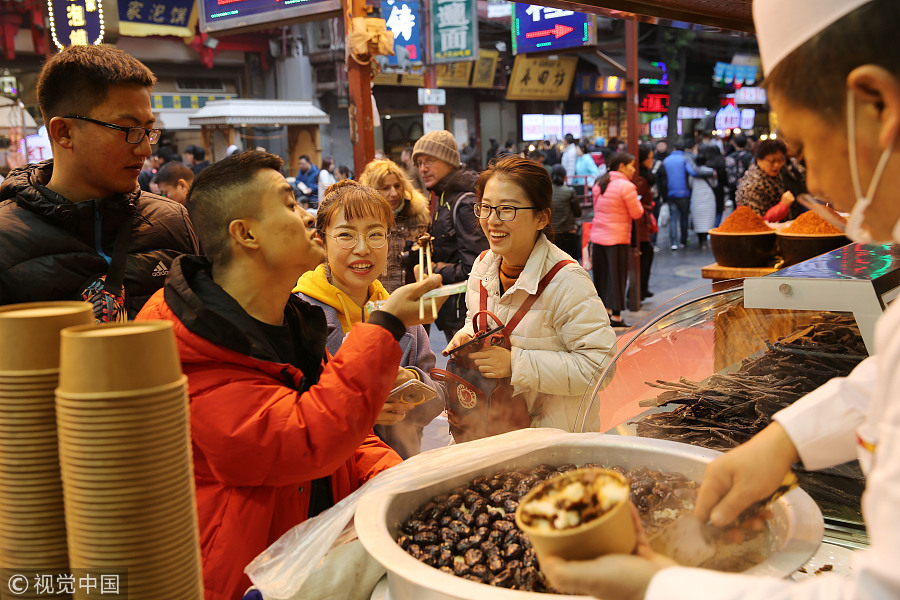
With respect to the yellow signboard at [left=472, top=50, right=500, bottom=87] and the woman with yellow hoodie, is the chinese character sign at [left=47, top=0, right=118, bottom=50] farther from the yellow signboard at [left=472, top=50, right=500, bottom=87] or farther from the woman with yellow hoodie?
the yellow signboard at [left=472, top=50, right=500, bottom=87]

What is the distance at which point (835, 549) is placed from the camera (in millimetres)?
1669

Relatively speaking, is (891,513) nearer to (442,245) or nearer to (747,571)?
(747,571)

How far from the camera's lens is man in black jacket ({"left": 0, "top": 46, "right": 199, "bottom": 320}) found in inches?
82.3

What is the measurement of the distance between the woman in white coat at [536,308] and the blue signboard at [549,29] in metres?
7.75

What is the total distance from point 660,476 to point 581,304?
114 cm

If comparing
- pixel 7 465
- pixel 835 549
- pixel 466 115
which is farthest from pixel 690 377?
pixel 466 115

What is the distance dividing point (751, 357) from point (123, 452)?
2.25 meters

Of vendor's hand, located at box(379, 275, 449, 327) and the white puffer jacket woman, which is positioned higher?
vendor's hand, located at box(379, 275, 449, 327)

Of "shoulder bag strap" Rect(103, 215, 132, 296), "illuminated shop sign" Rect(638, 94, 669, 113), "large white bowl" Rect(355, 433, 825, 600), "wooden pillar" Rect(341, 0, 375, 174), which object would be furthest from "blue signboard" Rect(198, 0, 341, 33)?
"illuminated shop sign" Rect(638, 94, 669, 113)

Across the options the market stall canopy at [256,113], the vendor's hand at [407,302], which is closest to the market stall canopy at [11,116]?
the market stall canopy at [256,113]

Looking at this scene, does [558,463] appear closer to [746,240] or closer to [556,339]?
[556,339]

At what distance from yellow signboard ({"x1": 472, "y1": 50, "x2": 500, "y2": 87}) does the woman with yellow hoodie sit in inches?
691

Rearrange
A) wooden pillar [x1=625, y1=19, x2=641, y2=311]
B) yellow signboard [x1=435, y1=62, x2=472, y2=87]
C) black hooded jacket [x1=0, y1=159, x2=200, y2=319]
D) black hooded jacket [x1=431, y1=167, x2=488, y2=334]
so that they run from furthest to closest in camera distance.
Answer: yellow signboard [x1=435, y1=62, x2=472, y2=87], wooden pillar [x1=625, y1=19, x2=641, y2=311], black hooded jacket [x1=431, y1=167, x2=488, y2=334], black hooded jacket [x1=0, y1=159, x2=200, y2=319]

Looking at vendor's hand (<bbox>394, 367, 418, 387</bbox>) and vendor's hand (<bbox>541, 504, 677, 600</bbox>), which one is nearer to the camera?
vendor's hand (<bbox>541, 504, 677, 600</bbox>)
